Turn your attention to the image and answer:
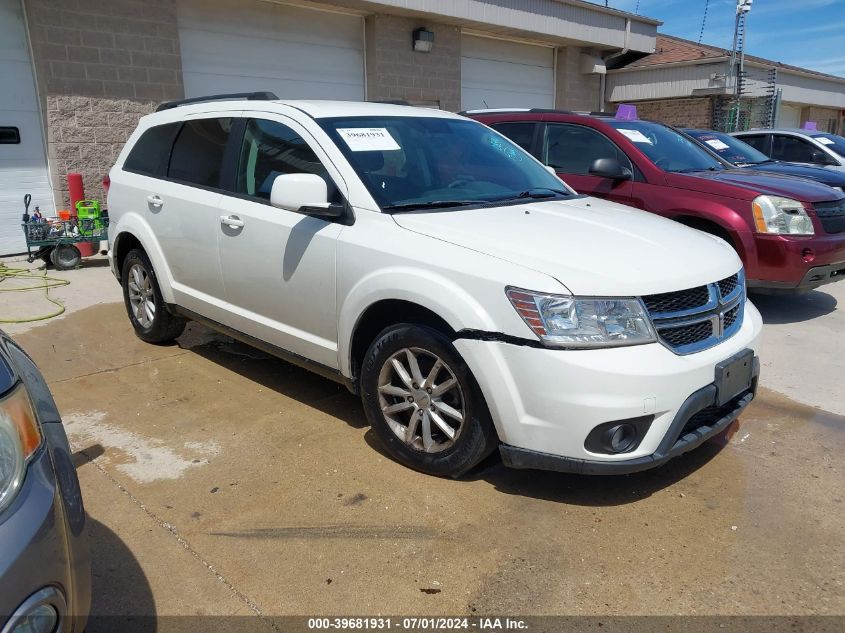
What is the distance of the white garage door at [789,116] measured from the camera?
25.2m

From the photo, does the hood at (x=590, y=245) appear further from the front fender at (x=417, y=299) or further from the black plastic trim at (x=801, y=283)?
the black plastic trim at (x=801, y=283)

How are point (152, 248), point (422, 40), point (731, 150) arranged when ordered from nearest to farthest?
point (152, 248), point (731, 150), point (422, 40)

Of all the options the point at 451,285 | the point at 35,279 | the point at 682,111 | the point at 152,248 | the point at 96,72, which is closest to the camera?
the point at 451,285

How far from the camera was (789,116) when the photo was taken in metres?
26.1

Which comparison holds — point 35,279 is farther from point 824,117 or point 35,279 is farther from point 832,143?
point 824,117

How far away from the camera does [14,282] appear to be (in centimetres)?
753

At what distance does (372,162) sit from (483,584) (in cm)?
220

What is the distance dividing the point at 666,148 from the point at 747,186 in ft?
3.09

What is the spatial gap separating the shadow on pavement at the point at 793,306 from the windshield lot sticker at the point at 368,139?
4.14m

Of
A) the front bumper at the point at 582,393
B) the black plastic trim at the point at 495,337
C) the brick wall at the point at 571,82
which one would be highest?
the brick wall at the point at 571,82

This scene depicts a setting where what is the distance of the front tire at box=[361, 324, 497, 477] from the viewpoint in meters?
3.04

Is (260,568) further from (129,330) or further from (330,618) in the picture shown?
(129,330)

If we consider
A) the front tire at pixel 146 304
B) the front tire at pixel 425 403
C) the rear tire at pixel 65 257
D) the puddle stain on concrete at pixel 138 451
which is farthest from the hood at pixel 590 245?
the rear tire at pixel 65 257

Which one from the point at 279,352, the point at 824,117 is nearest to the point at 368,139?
the point at 279,352
